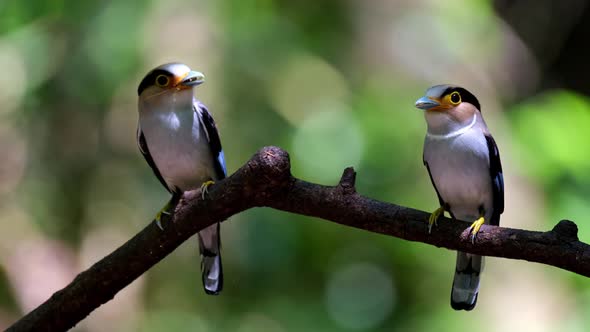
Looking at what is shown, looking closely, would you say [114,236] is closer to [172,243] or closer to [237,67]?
[237,67]

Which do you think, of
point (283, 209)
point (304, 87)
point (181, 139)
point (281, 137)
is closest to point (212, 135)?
point (181, 139)

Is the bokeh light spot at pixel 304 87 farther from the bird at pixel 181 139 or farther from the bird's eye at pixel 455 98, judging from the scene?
the bird's eye at pixel 455 98

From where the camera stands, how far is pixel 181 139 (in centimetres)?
390

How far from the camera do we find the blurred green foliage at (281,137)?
18.5 feet

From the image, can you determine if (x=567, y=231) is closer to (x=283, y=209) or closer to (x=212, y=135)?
(x=283, y=209)

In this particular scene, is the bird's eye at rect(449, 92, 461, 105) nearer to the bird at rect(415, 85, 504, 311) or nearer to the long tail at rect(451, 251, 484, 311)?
the bird at rect(415, 85, 504, 311)

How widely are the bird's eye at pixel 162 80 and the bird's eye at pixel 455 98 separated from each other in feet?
4.20

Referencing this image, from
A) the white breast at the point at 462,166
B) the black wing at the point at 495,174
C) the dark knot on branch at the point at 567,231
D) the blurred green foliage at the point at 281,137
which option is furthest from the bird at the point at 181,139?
the blurred green foliage at the point at 281,137

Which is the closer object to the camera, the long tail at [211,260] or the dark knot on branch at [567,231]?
the dark knot on branch at [567,231]

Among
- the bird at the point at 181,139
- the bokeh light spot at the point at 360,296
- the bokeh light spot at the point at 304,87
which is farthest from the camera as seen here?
the bokeh light spot at the point at 360,296

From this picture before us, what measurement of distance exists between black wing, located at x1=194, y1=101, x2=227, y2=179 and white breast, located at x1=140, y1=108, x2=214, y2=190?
0.02 m

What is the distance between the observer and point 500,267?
18.6 feet

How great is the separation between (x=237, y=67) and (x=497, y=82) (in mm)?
2116

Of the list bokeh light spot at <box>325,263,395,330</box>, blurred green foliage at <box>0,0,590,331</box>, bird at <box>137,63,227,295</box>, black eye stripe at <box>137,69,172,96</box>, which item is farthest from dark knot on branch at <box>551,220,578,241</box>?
bokeh light spot at <box>325,263,395,330</box>
